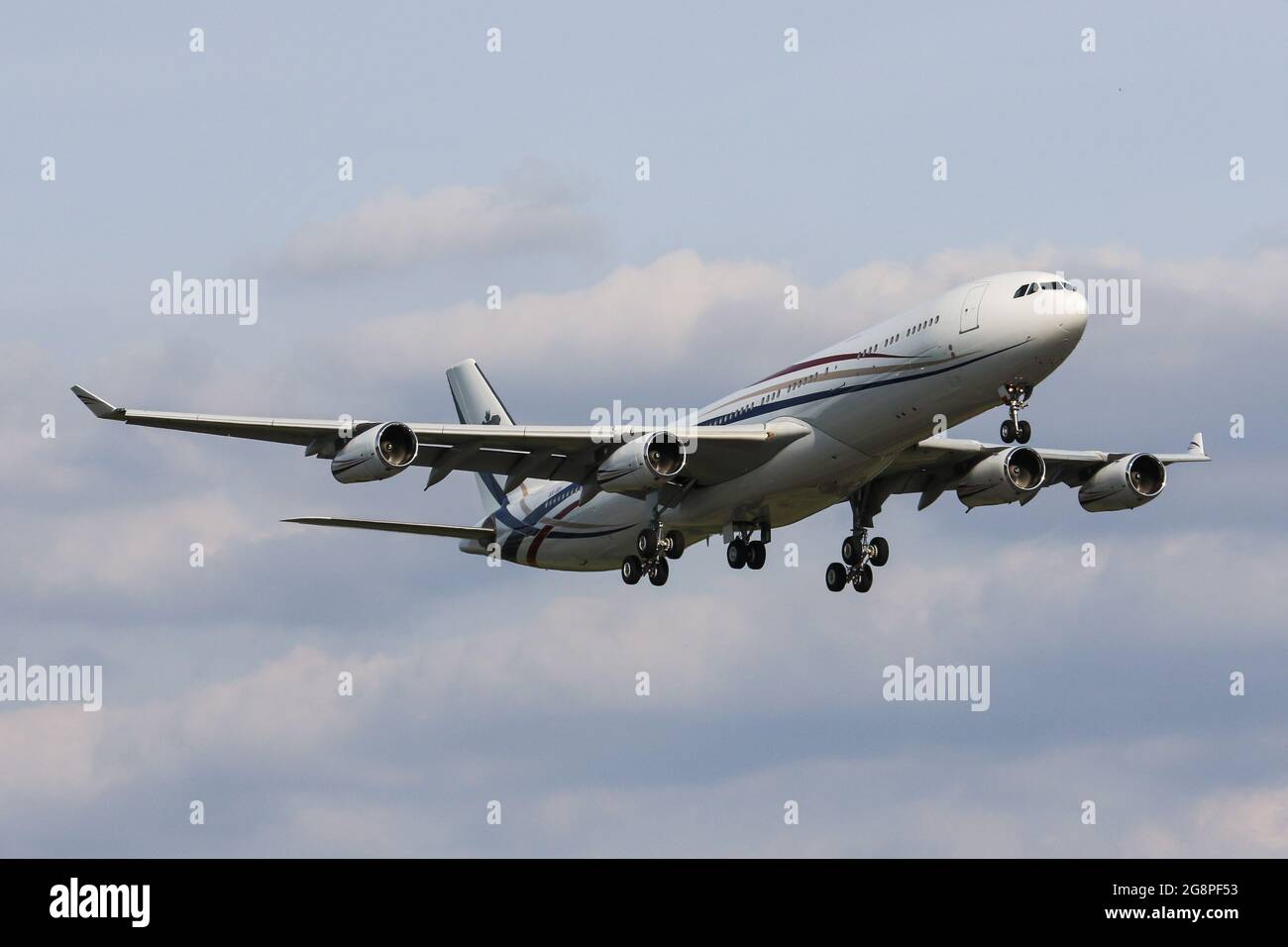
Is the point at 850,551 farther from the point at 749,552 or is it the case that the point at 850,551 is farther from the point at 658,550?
the point at 658,550

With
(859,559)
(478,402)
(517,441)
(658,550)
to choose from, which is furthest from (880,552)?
(478,402)

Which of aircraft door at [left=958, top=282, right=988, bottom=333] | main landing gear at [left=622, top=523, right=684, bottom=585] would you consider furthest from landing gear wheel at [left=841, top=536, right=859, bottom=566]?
aircraft door at [left=958, top=282, right=988, bottom=333]

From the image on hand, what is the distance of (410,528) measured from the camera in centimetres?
6725

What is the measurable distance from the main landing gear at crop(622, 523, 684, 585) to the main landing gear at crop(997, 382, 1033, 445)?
12.9m

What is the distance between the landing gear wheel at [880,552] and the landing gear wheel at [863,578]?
35cm

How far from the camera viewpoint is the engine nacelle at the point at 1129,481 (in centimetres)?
6388

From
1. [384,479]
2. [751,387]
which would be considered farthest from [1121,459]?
[384,479]

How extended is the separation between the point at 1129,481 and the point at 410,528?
78.8ft

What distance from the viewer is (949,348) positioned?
51.7 m

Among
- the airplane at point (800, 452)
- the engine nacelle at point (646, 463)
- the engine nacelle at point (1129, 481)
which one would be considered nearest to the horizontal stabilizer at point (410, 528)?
the airplane at point (800, 452)

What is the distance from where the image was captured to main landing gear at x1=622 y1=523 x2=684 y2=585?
60.5 meters

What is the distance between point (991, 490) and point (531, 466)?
14460 millimetres

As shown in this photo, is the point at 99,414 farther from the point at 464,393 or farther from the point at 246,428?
the point at 464,393

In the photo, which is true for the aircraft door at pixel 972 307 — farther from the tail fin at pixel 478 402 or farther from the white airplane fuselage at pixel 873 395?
the tail fin at pixel 478 402
